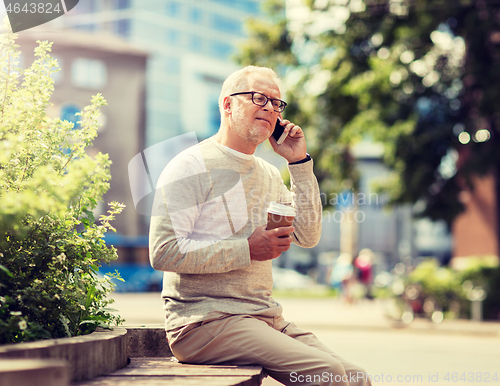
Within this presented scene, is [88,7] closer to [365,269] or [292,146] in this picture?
[365,269]

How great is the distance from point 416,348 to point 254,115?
7.70 m

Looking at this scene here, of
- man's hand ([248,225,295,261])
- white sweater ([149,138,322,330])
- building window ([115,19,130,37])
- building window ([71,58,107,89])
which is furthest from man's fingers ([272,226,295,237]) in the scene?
building window ([115,19,130,37])

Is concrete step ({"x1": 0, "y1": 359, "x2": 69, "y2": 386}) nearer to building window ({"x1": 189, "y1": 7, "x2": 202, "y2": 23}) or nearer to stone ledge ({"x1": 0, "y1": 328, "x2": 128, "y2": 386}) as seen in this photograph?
stone ledge ({"x1": 0, "y1": 328, "x2": 128, "y2": 386})

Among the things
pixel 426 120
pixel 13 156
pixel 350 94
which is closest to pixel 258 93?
pixel 13 156

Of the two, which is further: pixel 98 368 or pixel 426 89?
pixel 426 89

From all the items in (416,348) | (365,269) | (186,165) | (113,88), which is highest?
(113,88)

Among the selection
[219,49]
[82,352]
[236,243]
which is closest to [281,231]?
[236,243]

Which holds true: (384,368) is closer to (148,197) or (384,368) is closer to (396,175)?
(148,197)

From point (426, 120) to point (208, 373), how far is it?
11535 millimetres

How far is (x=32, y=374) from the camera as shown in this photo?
1553 millimetres

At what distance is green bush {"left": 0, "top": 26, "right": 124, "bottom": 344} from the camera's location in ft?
7.02

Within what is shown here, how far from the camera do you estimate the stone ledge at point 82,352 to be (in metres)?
1.84

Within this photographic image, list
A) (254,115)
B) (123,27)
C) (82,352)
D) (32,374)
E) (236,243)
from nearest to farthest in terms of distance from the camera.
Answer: (32,374), (82,352), (236,243), (254,115), (123,27)

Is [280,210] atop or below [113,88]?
below
